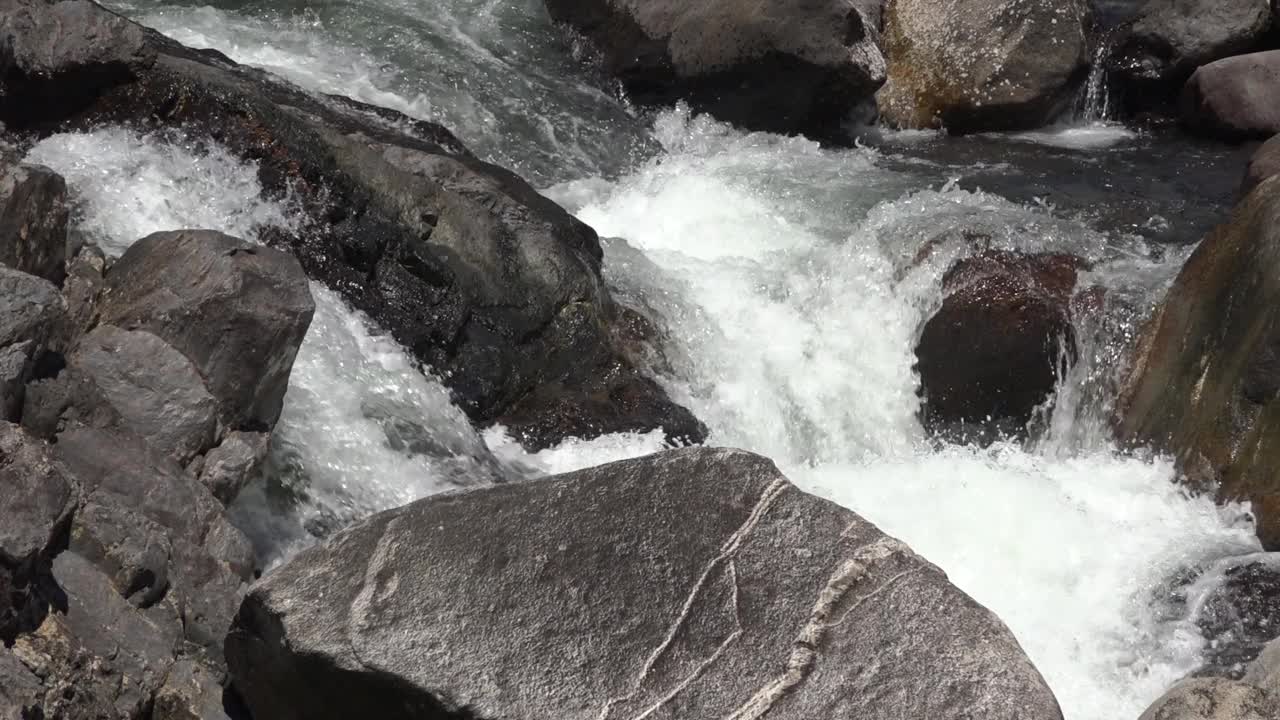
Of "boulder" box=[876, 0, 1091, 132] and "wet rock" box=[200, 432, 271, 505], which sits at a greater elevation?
"boulder" box=[876, 0, 1091, 132]

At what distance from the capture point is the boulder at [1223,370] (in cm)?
666

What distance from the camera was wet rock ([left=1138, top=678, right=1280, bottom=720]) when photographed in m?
4.04

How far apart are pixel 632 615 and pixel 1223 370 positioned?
4355 mm

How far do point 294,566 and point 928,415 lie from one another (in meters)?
4.69

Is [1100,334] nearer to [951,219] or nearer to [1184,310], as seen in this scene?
[1184,310]

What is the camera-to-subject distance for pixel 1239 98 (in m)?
11.2

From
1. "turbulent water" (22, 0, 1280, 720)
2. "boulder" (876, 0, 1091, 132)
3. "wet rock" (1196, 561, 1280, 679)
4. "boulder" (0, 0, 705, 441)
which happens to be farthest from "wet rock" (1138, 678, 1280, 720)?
"boulder" (876, 0, 1091, 132)

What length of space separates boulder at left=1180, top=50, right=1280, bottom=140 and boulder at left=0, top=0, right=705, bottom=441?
6.32 meters

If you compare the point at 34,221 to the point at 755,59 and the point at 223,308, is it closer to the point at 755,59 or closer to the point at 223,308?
the point at 223,308

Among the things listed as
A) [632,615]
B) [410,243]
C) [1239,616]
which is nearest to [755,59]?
[410,243]

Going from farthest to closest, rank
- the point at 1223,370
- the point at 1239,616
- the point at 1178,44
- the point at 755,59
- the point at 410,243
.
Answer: the point at 1178,44 < the point at 755,59 < the point at 410,243 < the point at 1223,370 < the point at 1239,616

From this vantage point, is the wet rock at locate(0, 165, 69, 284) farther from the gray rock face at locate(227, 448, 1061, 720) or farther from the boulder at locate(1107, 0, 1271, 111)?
the boulder at locate(1107, 0, 1271, 111)

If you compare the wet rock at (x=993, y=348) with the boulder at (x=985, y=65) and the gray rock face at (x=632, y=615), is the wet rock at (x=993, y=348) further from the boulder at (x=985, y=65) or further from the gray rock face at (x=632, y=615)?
the gray rock face at (x=632, y=615)

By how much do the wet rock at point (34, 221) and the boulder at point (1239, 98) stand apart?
358 inches
